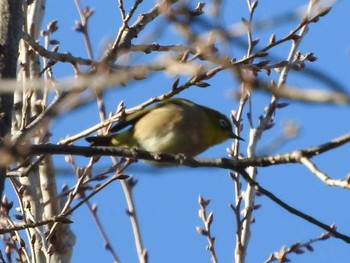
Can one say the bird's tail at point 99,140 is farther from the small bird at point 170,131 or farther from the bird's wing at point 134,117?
the bird's wing at point 134,117

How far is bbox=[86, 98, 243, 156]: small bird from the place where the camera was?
210 inches

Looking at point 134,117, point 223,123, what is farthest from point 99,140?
point 223,123

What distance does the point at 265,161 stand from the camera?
2723 mm

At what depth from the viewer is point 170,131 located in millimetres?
5371

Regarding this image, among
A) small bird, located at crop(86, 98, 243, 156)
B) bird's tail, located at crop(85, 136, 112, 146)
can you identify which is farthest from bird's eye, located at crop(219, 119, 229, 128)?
bird's tail, located at crop(85, 136, 112, 146)

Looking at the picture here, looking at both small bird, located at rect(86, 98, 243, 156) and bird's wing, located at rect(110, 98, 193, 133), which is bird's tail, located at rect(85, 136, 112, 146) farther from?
bird's wing, located at rect(110, 98, 193, 133)

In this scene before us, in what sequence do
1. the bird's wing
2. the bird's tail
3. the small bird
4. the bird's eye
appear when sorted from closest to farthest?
1. the bird's tail
2. the small bird
3. the bird's wing
4. the bird's eye

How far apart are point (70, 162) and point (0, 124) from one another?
2027mm

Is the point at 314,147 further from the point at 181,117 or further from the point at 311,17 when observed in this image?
the point at 181,117

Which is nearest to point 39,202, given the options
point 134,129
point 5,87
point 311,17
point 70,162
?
point 70,162

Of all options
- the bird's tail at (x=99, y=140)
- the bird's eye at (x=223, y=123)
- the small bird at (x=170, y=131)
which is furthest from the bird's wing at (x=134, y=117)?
the bird's eye at (x=223, y=123)

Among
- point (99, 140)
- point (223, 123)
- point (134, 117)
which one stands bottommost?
point (99, 140)

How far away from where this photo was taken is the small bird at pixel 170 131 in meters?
5.33

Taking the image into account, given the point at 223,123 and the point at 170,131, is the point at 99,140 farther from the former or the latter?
the point at 223,123
